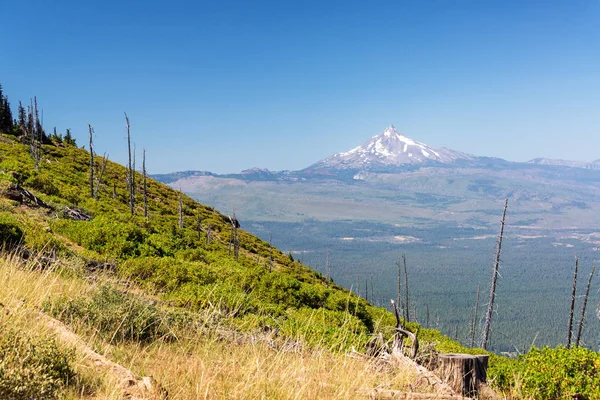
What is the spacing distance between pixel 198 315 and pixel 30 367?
3056 mm

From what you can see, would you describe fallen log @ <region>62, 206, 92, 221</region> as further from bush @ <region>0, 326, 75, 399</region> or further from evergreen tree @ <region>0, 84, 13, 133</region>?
evergreen tree @ <region>0, 84, 13, 133</region>

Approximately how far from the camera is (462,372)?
17.1 feet

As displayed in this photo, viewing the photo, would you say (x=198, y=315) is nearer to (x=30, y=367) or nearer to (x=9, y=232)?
(x=30, y=367)

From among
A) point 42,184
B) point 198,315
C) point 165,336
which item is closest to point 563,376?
point 198,315

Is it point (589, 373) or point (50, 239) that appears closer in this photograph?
point (589, 373)

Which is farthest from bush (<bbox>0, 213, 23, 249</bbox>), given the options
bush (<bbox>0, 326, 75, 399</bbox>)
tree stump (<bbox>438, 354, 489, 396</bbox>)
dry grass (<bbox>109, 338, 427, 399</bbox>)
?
tree stump (<bbox>438, 354, 489, 396</bbox>)

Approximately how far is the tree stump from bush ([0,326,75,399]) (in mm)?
4249

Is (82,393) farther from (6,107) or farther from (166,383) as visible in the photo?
(6,107)

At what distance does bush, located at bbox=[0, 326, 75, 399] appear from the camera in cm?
310

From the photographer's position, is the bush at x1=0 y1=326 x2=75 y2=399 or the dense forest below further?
the dense forest below

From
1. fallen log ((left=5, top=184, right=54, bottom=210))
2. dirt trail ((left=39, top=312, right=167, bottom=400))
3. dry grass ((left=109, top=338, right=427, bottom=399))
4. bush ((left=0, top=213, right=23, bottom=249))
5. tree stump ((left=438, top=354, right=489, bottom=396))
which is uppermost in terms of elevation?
fallen log ((left=5, top=184, right=54, bottom=210))

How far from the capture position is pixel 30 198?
59.7ft

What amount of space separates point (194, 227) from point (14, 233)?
41870 millimetres

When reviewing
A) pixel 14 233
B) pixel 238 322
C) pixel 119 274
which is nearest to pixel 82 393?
pixel 238 322
